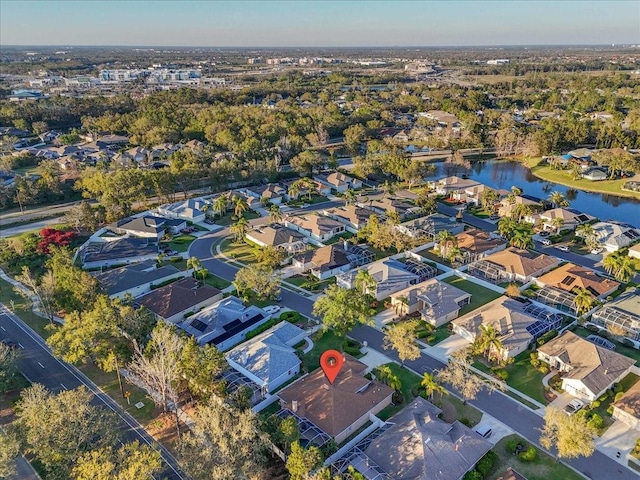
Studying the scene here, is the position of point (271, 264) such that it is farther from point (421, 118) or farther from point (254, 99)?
point (254, 99)

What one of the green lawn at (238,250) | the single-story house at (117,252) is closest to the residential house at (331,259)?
the green lawn at (238,250)

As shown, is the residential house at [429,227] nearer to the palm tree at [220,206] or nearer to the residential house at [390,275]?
the residential house at [390,275]

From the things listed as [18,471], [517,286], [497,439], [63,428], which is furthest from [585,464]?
[18,471]

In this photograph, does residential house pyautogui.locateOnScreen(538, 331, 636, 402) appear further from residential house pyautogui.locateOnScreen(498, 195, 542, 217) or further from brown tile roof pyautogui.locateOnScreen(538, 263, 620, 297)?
residential house pyautogui.locateOnScreen(498, 195, 542, 217)

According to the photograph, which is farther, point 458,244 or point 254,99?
point 254,99

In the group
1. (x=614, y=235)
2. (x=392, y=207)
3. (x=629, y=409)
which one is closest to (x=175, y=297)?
(x=392, y=207)
